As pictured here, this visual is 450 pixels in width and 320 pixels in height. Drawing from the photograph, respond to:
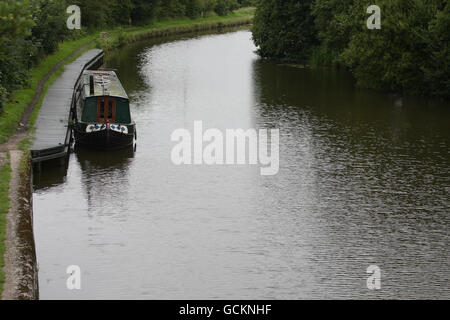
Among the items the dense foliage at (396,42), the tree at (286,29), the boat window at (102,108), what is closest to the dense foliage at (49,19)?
the boat window at (102,108)

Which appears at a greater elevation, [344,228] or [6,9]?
[6,9]

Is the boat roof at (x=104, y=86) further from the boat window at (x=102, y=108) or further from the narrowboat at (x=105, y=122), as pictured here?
the boat window at (x=102, y=108)

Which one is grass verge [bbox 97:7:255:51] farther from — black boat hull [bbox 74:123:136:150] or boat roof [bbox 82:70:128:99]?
black boat hull [bbox 74:123:136:150]

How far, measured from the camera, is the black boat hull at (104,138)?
31.3 metres

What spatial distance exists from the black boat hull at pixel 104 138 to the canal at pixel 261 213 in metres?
0.48

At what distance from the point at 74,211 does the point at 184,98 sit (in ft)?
70.7

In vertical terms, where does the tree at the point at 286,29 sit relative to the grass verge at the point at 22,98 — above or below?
above

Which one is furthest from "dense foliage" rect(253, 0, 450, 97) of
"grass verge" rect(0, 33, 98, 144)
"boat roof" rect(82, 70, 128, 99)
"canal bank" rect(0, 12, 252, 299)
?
"grass verge" rect(0, 33, 98, 144)

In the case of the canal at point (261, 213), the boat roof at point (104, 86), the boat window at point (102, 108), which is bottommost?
the canal at point (261, 213)

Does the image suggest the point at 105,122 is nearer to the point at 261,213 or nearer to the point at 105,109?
the point at 105,109

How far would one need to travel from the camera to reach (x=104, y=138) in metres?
31.4

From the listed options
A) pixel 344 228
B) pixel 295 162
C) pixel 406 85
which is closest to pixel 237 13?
pixel 406 85

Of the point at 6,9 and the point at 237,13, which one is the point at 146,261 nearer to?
the point at 6,9
